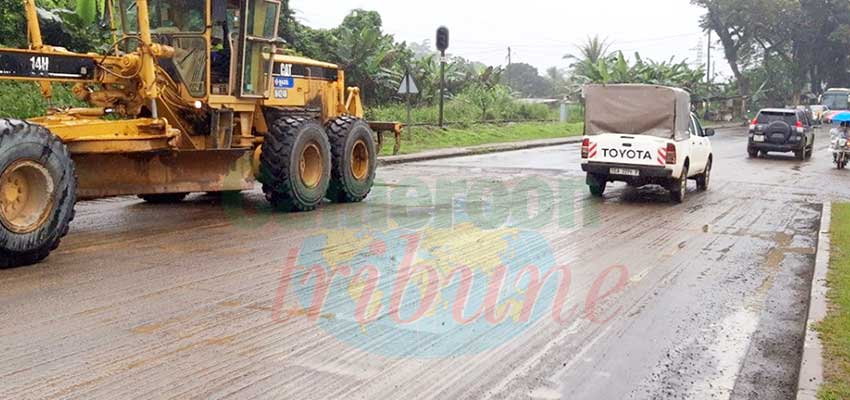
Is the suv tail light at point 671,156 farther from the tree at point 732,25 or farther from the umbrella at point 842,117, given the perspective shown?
the tree at point 732,25

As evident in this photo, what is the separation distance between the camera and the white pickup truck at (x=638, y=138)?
49.5 feet

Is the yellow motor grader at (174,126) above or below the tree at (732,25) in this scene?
below

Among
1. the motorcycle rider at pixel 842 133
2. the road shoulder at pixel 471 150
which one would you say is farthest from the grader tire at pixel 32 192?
the motorcycle rider at pixel 842 133

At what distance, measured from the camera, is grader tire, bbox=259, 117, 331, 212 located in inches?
486

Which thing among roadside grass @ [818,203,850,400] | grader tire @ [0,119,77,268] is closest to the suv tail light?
roadside grass @ [818,203,850,400]

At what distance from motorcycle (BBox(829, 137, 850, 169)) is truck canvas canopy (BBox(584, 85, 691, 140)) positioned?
11002 mm

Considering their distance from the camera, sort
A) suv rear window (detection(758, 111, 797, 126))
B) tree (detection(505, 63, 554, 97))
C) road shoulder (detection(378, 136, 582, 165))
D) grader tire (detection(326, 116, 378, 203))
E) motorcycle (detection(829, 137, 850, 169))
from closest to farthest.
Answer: grader tire (detection(326, 116, 378, 203))
road shoulder (detection(378, 136, 582, 165))
motorcycle (detection(829, 137, 850, 169))
suv rear window (detection(758, 111, 797, 126))
tree (detection(505, 63, 554, 97))

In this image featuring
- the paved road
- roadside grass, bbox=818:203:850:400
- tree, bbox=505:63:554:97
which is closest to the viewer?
roadside grass, bbox=818:203:850:400

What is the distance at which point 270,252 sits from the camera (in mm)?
9625

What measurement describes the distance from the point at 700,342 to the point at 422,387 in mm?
2494

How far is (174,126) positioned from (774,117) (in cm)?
2330

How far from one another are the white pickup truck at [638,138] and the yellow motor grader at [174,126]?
13.9ft

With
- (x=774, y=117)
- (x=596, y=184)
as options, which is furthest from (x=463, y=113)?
(x=596, y=184)

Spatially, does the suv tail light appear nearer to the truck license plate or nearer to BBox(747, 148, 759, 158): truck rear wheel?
the truck license plate
